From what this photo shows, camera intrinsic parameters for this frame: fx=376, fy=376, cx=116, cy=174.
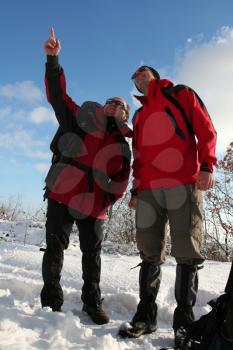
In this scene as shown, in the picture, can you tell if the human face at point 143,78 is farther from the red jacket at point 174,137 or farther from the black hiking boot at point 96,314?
the black hiking boot at point 96,314

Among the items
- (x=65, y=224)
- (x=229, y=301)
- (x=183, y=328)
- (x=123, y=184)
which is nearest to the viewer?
(x=229, y=301)

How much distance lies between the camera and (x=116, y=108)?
10.6ft

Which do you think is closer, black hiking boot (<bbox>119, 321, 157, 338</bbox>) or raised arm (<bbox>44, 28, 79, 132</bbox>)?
black hiking boot (<bbox>119, 321, 157, 338</bbox>)

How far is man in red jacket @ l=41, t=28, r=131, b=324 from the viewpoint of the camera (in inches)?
122

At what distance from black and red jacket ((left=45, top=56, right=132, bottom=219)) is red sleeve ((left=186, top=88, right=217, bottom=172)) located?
28.7 inches

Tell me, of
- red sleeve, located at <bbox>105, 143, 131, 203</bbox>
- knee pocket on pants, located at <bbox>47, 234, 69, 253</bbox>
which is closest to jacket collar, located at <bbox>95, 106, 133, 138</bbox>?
red sleeve, located at <bbox>105, 143, 131, 203</bbox>

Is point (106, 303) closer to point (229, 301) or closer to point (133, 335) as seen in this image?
point (133, 335)

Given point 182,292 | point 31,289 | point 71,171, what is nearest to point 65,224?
point 71,171

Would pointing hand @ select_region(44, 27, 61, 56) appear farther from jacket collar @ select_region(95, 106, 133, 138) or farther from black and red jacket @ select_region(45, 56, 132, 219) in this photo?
jacket collar @ select_region(95, 106, 133, 138)

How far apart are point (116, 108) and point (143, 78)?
339 millimetres

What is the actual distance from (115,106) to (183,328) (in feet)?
6.01

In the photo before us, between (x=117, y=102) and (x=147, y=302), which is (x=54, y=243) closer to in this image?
(x=147, y=302)

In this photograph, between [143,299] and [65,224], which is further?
[65,224]

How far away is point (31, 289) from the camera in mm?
3465
